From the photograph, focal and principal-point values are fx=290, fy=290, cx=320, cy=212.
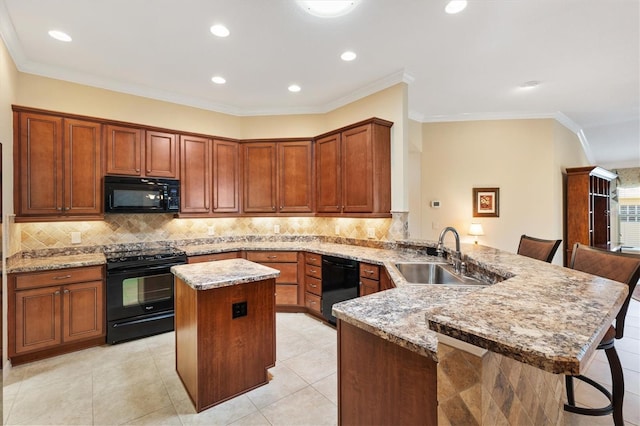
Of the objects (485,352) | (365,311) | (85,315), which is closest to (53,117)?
(85,315)

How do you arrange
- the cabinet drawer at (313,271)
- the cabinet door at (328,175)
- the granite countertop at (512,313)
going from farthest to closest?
the cabinet door at (328,175)
the cabinet drawer at (313,271)
the granite countertop at (512,313)

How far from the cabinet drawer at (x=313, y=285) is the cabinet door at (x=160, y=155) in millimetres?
2314

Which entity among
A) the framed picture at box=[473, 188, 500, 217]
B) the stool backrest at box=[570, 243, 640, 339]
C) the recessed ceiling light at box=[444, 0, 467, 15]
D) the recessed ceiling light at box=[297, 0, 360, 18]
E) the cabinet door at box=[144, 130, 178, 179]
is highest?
the recessed ceiling light at box=[297, 0, 360, 18]

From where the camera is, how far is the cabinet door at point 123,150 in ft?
11.4

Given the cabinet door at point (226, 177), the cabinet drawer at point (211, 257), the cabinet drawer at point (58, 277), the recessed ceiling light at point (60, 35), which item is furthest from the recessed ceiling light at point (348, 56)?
the cabinet drawer at point (58, 277)

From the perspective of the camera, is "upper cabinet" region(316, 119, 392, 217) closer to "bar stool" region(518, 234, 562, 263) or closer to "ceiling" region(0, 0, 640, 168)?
"ceiling" region(0, 0, 640, 168)

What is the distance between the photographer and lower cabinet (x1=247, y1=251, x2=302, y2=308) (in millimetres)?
4054

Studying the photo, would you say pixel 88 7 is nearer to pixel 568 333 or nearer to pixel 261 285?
pixel 261 285

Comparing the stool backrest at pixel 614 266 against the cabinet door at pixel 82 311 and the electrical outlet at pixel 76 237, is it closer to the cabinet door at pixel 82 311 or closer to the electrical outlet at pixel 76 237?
the cabinet door at pixel 82 311

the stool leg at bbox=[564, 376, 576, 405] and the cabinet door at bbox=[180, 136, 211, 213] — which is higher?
the cabinet door at bbox=[180, 136, 211, 213]

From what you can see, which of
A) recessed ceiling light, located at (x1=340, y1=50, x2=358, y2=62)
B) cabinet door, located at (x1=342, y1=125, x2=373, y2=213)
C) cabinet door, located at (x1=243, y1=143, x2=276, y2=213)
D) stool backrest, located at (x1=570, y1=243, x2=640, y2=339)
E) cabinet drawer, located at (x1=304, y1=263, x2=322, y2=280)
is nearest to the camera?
stool backrest, located at (x1=570, y1=243, x2=640, y2=339)

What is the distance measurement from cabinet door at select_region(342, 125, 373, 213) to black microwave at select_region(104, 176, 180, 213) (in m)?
2.28

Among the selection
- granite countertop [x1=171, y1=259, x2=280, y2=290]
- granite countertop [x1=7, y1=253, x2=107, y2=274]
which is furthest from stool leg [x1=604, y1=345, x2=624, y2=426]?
granite countertop [x1=7, y1=253, x2=107, y2=274]

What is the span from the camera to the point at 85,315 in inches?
118
